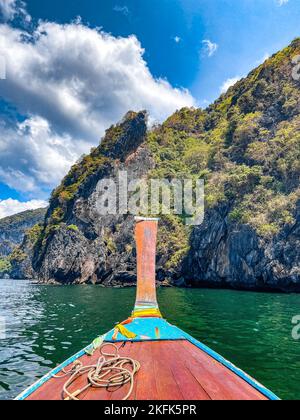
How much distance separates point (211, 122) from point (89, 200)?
159 feet

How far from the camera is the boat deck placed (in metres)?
3.23

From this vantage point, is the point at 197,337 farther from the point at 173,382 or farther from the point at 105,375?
the point at 105,375

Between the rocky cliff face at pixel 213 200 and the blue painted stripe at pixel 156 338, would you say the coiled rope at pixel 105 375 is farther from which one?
the rocky cliff face at pixel 213 200

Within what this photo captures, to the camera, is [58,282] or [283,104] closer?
[283,104]

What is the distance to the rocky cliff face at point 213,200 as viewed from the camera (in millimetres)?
44000

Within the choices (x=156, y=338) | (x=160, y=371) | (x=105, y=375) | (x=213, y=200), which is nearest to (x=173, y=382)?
(x=160, y=371)

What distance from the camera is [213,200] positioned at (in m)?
51.9

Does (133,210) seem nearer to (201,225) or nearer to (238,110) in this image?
(201,225)

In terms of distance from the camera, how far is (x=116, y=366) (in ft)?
12.3

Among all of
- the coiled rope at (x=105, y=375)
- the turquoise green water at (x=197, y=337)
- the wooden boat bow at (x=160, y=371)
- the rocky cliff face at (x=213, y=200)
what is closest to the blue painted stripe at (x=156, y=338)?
the wooden boat bow at (x=160, y=371)

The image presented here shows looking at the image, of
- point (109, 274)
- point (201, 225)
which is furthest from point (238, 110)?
point (109, 274)

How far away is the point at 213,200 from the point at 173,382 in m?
49.7

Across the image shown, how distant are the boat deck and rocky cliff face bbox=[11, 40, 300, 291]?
132ft

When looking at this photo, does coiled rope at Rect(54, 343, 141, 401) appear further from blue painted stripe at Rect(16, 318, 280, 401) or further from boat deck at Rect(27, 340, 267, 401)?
blue painted stripe at Rect(16, 318, 280, 401)
